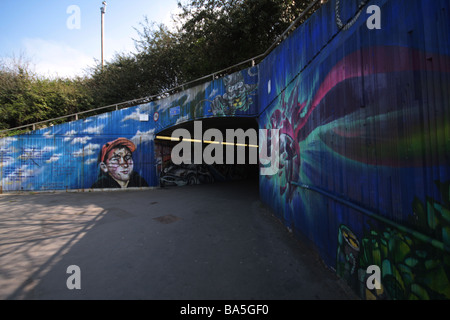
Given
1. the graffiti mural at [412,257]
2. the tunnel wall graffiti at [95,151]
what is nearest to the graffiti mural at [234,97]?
the tunnel wall graffiti at [95,151]

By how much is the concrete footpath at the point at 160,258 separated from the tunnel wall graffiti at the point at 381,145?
781mm

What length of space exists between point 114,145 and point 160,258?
10621 mm

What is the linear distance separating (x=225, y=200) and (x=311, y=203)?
577cm

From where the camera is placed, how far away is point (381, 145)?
7.39ft

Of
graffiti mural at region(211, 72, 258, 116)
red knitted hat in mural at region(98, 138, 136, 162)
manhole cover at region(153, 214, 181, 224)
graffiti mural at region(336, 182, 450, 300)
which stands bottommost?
manhole cover at region(153, 214, 181, 224)

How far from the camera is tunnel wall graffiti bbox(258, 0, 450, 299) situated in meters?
1.68

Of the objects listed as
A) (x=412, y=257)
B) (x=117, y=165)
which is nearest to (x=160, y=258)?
(x=412, y=257)

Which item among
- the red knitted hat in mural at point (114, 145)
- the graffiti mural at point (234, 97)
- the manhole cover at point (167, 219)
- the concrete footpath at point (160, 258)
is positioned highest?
the graffiti mural at point (234, 97)

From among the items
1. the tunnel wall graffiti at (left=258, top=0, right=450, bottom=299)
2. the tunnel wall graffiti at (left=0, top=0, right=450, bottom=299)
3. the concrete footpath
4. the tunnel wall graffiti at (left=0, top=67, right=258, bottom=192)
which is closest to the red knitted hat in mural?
the tunnel wall graffiti at (left=0, top=67, right=258, bottom=192)

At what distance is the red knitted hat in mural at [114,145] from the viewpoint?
1259 cm

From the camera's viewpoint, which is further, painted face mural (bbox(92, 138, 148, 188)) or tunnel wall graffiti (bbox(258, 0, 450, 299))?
painted face mural (bbox(92, 138, 148, 188))

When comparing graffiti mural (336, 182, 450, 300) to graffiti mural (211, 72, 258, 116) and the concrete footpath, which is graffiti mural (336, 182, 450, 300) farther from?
graffiti mural (211, 72, 258, 116)

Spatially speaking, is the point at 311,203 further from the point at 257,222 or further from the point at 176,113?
the point at 176,113

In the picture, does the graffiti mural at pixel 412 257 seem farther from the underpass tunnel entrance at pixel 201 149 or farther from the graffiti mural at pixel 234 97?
the underpass tunnel entrance at pixel 201 149
